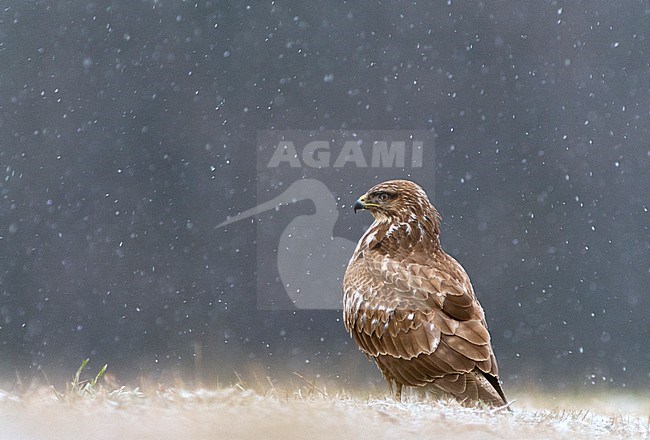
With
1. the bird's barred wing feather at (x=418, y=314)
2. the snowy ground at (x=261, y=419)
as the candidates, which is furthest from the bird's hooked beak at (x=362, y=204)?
the snowy ground at (x=261, y=419)

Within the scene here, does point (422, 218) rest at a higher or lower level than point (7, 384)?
higher

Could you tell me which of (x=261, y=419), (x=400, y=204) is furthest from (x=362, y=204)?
(x=261, y=419)

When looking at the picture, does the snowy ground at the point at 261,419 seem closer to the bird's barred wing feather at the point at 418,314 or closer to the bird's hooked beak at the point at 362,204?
the bird's barred wing feather at the point at 418,314

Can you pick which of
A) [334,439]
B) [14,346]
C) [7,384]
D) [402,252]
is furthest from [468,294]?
[14,346]

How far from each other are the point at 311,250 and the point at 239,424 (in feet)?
11.4

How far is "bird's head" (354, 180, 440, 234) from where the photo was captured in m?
3.55

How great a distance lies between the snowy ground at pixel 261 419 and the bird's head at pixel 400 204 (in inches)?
34.8

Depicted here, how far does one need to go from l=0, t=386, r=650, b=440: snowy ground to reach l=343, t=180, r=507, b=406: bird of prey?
0.48ft

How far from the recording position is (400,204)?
357cm

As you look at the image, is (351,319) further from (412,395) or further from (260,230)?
(260,230)

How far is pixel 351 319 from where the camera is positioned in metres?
3.39

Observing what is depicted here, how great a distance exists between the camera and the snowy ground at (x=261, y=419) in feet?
7.34

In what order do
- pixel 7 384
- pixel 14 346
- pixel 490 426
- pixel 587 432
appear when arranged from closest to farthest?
pixel 490 426
pixel 587 432
pixel 7 384
pixel 14 346

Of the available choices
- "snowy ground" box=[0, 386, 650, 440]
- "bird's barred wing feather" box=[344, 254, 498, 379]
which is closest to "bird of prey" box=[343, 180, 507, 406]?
"bird's barred wing feather" box=[344, 254, 498, 379]
